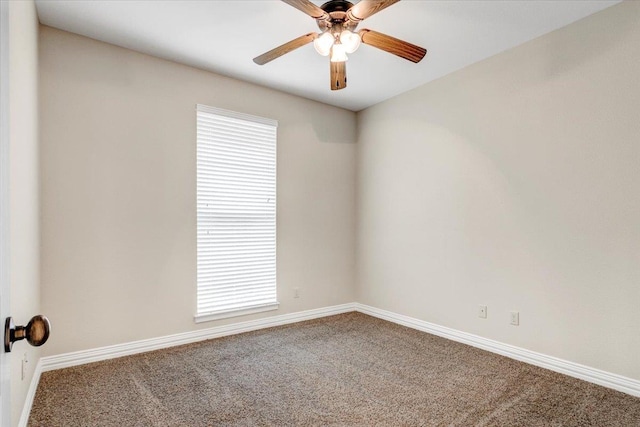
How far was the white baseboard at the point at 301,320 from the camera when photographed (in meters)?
2.53

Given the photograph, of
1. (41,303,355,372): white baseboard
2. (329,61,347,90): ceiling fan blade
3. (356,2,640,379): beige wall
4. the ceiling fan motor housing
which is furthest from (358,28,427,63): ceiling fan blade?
(41,303,355,372): white baseboard

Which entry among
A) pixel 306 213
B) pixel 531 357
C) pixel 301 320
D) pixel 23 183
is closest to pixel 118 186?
pixel 23 183

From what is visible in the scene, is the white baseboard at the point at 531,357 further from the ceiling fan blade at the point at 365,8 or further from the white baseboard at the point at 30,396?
the white baseboard at the point at 30,396

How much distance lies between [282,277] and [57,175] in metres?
2.32

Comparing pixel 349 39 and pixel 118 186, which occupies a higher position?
pixel 349 39

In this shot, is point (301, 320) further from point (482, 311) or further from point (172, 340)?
point (482, 311)

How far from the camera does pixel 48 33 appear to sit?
2812 millimetres

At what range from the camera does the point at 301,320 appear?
423 cm

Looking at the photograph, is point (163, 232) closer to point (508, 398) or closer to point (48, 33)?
point (48, 33)

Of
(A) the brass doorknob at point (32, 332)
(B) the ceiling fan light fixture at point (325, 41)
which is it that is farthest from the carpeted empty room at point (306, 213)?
(A) the brass doorknob at point (32, 332)

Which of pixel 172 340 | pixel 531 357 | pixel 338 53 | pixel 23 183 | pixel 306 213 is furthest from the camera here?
pixel 306 213

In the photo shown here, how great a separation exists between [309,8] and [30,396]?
2.96m

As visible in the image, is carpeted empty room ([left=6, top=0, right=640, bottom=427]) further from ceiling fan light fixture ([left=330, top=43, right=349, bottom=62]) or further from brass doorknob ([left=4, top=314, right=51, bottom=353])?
brass doorknob ([left=4, top=314, right=51, bottom=353])

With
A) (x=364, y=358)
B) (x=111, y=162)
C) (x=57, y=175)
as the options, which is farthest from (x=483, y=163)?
(x=57, y=175)
